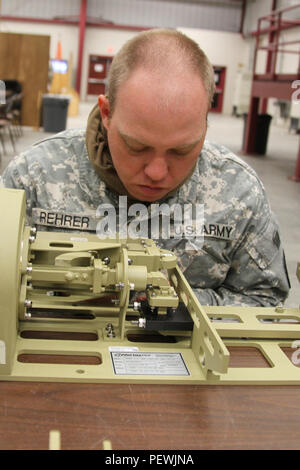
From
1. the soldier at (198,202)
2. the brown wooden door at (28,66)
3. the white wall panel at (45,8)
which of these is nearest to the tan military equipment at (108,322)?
the soldier at (198,202)

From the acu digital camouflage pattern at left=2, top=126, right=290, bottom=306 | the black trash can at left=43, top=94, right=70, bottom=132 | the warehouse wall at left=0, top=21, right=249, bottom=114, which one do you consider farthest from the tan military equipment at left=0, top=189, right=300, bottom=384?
the warehouse wall at left=0, top=21, right=249, bottom=114

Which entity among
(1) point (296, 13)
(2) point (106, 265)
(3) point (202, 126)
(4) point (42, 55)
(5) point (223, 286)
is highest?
(1) point (296, 13)

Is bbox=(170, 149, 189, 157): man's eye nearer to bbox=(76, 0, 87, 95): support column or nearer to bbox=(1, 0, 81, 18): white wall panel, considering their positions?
bbox=(76, 0, 87, 95): support column

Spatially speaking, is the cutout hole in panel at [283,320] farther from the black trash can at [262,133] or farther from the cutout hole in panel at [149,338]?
the black trash can at [262,133]

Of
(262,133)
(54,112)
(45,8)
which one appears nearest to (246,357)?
(262,133)

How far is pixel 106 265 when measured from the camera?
0.93 metres

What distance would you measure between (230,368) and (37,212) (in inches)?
32.5

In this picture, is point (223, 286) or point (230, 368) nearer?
point (230, 368)

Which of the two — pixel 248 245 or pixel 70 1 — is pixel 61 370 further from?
pixel 70 1

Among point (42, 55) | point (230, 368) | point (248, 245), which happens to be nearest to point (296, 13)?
point (42, 55)

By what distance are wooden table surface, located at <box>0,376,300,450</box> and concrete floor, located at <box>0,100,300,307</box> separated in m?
0.74

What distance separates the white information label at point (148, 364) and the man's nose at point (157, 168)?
0.35 m

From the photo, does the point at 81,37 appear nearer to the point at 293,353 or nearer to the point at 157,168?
the point at 157,168

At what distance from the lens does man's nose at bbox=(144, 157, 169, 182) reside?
1.05 m
